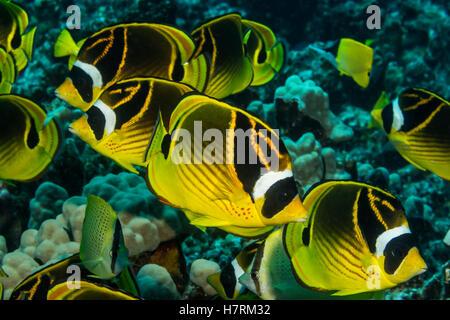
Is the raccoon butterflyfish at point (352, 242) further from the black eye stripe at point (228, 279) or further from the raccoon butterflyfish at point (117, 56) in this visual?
the raccoon butterflyfish at point (117, 56)

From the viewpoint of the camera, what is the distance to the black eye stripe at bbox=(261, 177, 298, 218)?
1.18 m

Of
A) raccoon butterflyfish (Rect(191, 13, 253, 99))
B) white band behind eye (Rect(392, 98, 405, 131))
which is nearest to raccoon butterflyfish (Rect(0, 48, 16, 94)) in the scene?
raccoon butterflyfish (Rect(191, 13, 253, 99))

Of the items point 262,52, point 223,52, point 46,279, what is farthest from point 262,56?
point 46,279

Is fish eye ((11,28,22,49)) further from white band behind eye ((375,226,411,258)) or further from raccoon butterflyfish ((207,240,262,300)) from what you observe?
white band behind eye ((375,226,411,258))

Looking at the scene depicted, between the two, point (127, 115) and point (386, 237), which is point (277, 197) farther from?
point (127, 115)

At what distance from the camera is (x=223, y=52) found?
225 centimetres

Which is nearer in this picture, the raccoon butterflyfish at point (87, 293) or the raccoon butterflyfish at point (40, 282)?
the raccoon butterflyfish at point (87, 293)

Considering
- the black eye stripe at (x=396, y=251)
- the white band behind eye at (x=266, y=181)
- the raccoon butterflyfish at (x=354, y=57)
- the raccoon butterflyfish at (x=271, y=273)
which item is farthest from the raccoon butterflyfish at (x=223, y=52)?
the raccoon butterflyfish at (x=354, y=57)

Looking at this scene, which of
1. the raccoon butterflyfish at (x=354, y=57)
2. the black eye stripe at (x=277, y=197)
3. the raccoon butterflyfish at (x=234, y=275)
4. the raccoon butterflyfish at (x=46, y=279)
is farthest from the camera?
the raccoon butterflyfish at (x=354, y=57)

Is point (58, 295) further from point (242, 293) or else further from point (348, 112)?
point (348, 112)

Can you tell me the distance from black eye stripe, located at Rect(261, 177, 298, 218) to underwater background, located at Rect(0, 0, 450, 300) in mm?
923

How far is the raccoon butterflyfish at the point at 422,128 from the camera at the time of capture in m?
2.33

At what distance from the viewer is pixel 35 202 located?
3.57 metres
